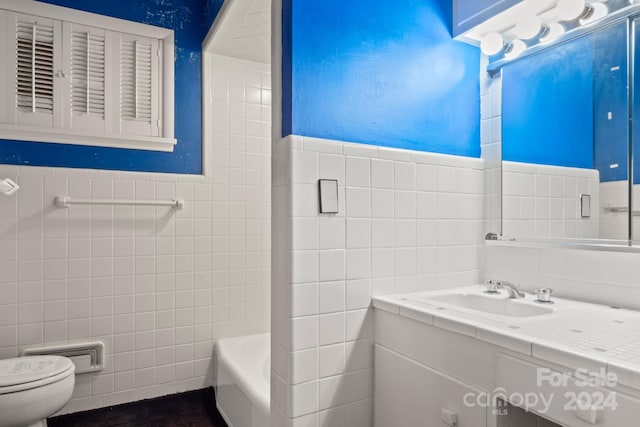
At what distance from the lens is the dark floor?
198 cm

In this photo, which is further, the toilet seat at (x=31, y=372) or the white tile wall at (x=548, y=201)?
the toilet seat at (x=31, y=372)

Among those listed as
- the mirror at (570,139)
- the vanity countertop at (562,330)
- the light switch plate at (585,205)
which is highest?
the mirror at (570,139)

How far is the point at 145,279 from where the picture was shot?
224 cm

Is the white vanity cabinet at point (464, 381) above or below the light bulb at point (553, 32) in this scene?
below

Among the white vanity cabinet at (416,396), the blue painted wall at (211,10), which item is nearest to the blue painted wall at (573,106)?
the white vanity cabinet at (416,396)

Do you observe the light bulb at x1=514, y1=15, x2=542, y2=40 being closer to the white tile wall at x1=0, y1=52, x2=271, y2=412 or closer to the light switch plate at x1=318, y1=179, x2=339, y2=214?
the light switch plate at x1=318, y1=179, x2=339, y2=214

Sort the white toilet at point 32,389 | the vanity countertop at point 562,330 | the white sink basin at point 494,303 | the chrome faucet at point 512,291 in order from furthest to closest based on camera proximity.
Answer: the white toilet at point 32,389, the chrome faucet at point 512,291, the white sink basin at point 494,303, the vanity countertop at point 562,330

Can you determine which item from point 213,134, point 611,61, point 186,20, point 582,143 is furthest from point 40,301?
point 611,61

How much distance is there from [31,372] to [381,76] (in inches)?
77.8

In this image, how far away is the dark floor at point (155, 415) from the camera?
198 cm

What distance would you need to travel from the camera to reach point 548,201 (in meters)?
1.52

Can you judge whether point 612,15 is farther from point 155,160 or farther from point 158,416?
point 158,416

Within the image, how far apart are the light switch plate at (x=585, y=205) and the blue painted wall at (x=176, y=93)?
79.6 inches

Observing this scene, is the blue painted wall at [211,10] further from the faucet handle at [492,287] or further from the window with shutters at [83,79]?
the faucet handle at [492,287]
